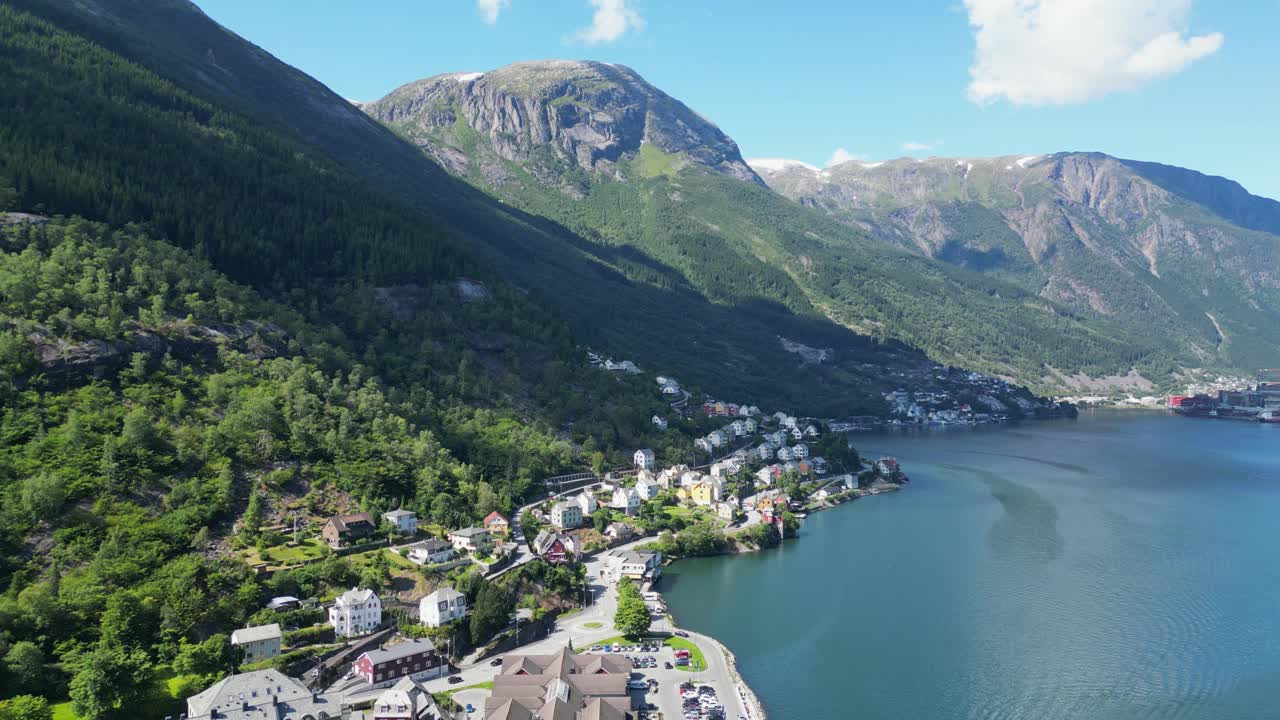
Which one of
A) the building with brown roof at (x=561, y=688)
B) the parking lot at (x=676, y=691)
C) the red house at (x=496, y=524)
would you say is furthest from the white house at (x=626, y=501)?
the building with brown roof at (x=561, y=688)

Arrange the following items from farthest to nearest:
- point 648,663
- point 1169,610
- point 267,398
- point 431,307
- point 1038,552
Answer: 1. point 431,307
2. point 1038,552
3. point 267,398
4. point 1169,610
5. point 648,663

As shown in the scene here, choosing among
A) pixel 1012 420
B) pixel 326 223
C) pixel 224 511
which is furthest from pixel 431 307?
pixel 1012 420

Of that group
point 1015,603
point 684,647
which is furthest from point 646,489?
point 1015,603

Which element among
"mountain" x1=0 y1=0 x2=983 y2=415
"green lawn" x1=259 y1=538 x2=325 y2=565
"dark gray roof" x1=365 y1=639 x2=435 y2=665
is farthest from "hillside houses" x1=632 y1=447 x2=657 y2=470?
"dark gray roof" x1=365 y1=639 x2=435 y2=665

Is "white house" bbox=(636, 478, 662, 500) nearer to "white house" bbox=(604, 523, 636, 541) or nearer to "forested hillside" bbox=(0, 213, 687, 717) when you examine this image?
"forested hillside" bbox=(0, 213, 687, 717)

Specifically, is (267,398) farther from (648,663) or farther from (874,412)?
(874,412)

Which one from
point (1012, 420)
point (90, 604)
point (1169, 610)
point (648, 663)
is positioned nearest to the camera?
point (90, 604)
